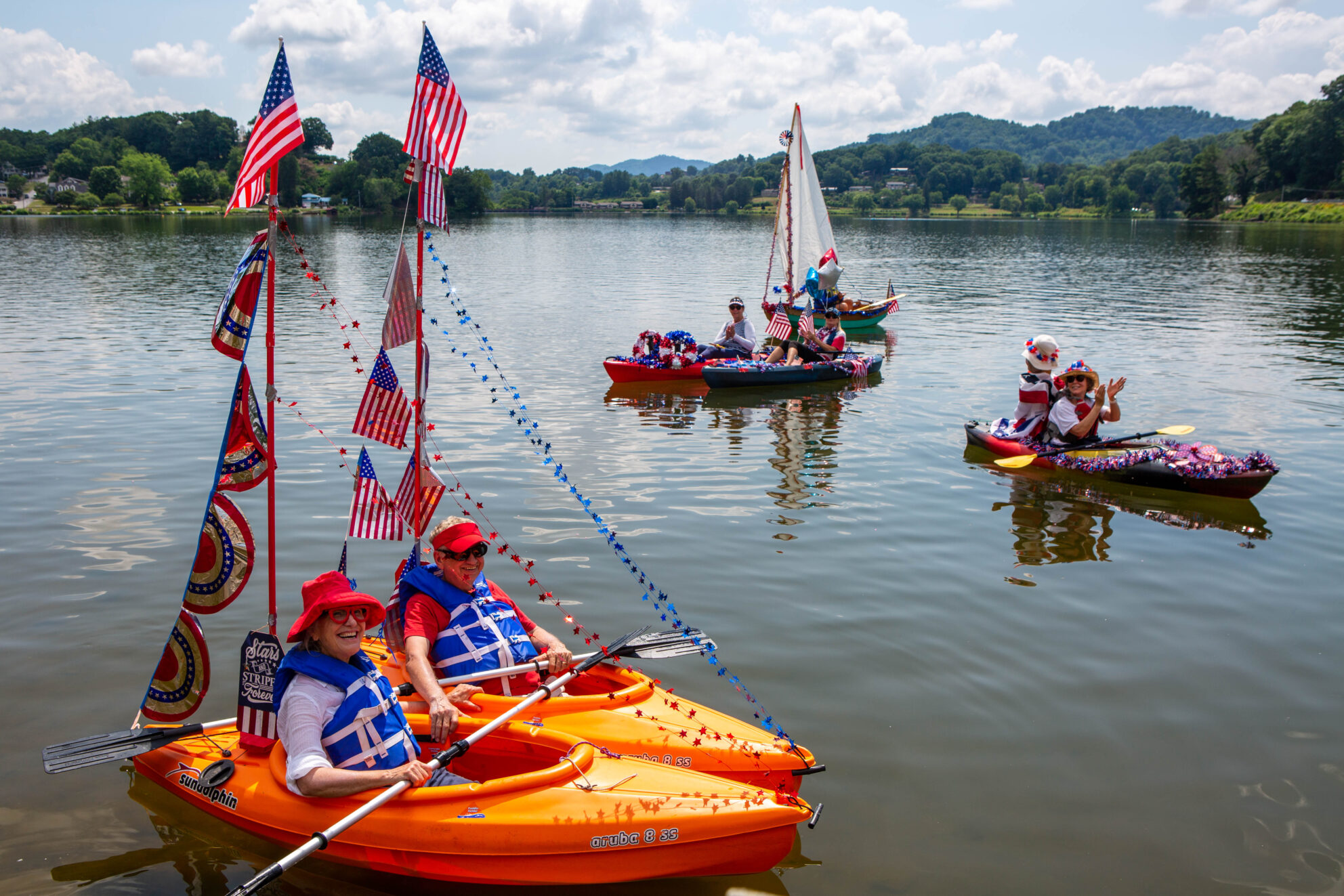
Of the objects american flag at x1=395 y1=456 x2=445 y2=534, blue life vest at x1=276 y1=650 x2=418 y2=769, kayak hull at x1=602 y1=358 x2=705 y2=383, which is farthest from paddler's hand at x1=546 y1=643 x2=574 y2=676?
kayak hull at x1=602 y1=358 x2=705 y2=383

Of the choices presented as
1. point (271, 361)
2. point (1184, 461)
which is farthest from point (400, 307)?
point (1184, 461)

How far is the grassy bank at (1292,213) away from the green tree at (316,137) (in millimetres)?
125661

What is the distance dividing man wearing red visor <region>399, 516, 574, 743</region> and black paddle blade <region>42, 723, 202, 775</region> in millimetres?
1462

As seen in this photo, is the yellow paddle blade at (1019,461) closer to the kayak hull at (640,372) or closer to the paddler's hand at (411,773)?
the kayak hull at (640,372)

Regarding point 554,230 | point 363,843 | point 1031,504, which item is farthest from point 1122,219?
point 363,843

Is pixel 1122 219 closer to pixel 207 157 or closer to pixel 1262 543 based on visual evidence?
pixel 1262 543

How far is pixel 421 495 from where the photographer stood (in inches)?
301

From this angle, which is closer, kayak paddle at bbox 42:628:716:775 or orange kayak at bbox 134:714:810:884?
orange kayak at bbox 134:714:810:884

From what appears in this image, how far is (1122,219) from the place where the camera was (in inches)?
5064

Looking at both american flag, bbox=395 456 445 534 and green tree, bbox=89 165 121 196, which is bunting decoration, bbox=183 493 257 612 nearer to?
american flag, bbox=395 456 445 534

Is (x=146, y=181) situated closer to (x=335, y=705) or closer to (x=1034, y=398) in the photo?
(x=1034, y=398)

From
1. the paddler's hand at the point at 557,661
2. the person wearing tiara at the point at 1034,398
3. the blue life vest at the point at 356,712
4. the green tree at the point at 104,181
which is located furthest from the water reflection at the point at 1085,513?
the green tree at the point at 104,181

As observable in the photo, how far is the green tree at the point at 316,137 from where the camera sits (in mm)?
148000

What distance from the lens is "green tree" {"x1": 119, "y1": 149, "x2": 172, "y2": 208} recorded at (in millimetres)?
112625
